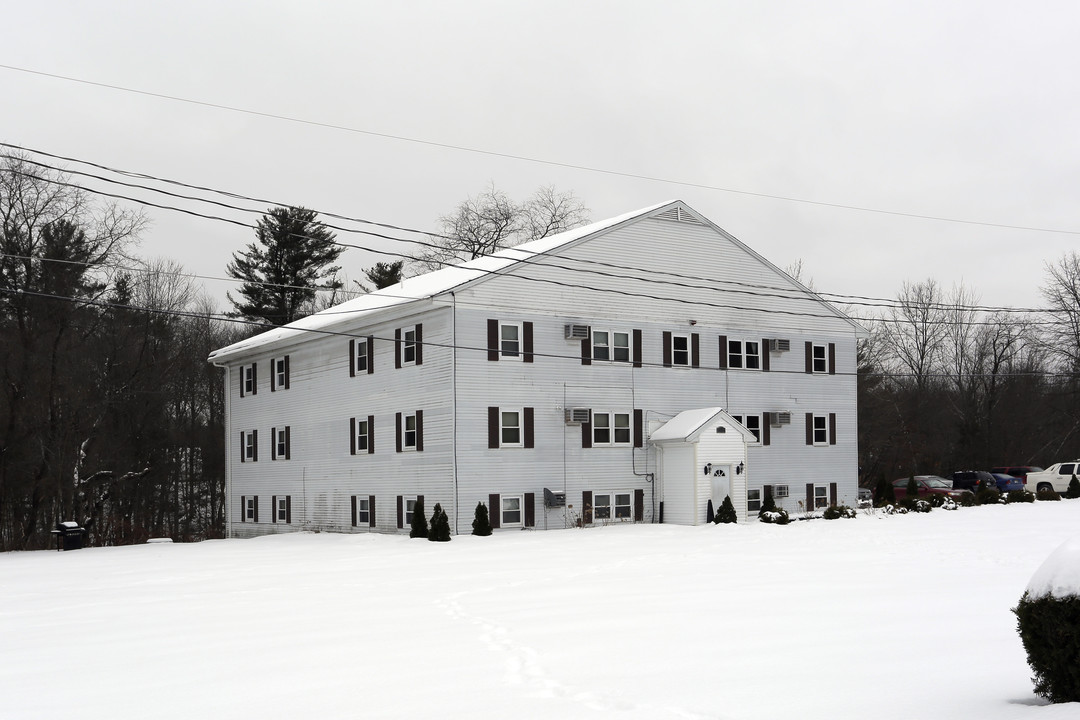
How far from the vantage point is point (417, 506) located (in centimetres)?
3169

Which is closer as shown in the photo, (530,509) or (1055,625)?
(1055,625)

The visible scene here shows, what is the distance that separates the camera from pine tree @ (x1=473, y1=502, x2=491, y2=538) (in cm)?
3111

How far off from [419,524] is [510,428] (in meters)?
4.39

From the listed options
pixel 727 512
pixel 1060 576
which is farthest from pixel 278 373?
pixel 1060 576

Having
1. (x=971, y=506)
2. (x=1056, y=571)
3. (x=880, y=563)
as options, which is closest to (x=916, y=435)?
(x=971, y=506)

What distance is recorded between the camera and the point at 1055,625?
7613mm

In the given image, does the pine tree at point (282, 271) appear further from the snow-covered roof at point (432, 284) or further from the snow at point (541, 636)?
the snow at point (541, 636)

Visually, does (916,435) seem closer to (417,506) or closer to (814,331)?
(814,331)

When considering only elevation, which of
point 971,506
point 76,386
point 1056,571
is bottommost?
point 971,506

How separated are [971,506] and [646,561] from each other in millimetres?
23034

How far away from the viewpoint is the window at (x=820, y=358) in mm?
41344

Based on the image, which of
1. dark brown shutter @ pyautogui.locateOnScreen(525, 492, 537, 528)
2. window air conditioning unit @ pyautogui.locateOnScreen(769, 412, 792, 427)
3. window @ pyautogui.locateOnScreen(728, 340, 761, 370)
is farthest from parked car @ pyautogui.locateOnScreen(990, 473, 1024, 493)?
dark brown shutter @ pyautogui.locateOnScreen(525, 492, 537, 528)

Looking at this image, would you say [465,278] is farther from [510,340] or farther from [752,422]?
[752,422]

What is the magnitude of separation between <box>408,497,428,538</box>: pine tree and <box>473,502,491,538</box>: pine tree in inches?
60.0
